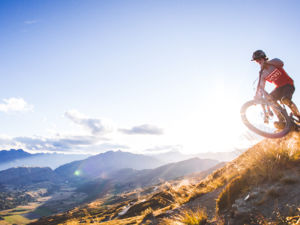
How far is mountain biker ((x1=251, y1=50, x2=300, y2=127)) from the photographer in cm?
744

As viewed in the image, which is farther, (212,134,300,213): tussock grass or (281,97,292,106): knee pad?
(281,97,292,106): knee pad

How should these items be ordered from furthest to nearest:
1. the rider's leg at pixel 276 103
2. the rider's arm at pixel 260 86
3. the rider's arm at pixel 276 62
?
the rider's arm at pixel 260 86
the rider's leg at pixel 276 103
the rider's arm at pixel 276 62

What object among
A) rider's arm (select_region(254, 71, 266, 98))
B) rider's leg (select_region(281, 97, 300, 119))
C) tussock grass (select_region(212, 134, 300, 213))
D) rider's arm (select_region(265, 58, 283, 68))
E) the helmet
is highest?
the helmet

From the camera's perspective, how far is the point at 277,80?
7.62 metres

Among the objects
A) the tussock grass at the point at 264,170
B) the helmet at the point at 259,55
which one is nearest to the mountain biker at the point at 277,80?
the helmet at the point at 259,55

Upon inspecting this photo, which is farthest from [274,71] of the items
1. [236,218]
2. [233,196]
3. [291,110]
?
[236,218]

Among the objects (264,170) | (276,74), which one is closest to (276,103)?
(276,74)

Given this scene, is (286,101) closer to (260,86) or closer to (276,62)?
(260,86)

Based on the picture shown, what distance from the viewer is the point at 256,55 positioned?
806cm

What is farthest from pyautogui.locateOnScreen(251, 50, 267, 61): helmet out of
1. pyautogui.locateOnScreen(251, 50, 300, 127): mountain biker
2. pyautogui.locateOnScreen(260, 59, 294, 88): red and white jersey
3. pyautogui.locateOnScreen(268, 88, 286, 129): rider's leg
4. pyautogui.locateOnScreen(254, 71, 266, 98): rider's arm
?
pyautogui.locateOnScreen(268, 88, 286, 129): rider's leg

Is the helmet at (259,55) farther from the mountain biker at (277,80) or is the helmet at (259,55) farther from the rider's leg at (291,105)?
the rider's leg at (291,105)

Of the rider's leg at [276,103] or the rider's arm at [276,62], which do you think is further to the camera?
the rider's leg at [276,103]

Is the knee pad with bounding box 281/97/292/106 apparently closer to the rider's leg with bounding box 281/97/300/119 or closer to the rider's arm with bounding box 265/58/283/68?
the rider's leg with bounding box 281/97/300/119

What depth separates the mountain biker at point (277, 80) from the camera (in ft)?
24.4
